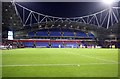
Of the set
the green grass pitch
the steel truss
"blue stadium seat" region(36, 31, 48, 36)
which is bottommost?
the green grass pitch

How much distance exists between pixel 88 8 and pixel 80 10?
5100 mm

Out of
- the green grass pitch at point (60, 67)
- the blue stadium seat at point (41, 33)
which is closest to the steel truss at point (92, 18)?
the blue stadium seat at point (41, 33)

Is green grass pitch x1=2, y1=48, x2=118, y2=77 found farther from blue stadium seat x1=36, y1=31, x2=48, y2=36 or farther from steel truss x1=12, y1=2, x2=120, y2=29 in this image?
steel truss x1=12, y1=2, x2=120, y2=29

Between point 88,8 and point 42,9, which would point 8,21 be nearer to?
point 42,9

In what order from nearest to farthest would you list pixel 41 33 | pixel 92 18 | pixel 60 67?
pixel 60 67
pixel 41 33
pixel 92 18

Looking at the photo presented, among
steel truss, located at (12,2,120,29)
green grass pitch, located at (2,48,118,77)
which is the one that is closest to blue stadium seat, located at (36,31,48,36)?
steel truss, located at (12,2,120,29)

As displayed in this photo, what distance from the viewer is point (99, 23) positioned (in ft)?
383

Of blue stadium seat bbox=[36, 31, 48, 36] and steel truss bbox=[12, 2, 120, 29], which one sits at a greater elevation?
steel truss bbox=[12, 2, 120, 29]

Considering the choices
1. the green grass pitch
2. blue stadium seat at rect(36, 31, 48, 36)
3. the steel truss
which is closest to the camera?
the green grass pitch

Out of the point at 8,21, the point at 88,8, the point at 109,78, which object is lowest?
the point at 109,78

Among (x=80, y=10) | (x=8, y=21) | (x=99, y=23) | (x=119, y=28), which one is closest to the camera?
(x=8, y=21)

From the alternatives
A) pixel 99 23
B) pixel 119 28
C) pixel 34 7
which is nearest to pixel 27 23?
pixel 34 7

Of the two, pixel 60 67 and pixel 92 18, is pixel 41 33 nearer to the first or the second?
pixel 92 18

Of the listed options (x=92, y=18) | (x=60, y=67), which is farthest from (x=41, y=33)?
(x=60, y=67)
